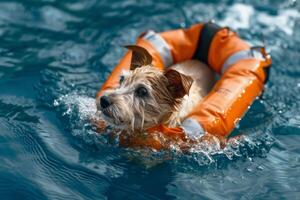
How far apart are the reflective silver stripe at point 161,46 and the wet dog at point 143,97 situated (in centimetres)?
203

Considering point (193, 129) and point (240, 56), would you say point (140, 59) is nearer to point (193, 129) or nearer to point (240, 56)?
point (193, 129)

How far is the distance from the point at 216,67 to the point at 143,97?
8.91ft

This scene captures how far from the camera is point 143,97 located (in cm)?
714

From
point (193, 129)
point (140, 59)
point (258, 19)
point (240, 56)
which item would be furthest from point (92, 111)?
point (258, 19)

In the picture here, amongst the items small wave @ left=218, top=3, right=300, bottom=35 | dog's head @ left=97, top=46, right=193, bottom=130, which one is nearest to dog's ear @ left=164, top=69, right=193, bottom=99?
dog's head @ left=97, top=46, right=193, bottom=130

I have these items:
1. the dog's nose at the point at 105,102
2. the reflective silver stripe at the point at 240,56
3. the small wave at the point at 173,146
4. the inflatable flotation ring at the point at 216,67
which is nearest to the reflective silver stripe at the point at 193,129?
the inflatable flotation ring at the point at 216,67

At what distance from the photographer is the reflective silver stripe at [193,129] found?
7.48m

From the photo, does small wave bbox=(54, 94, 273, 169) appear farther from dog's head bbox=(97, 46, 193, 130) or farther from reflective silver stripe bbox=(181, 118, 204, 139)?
dog's head bbox=(97, 46, 193, 130)

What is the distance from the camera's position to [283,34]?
37.1 feet

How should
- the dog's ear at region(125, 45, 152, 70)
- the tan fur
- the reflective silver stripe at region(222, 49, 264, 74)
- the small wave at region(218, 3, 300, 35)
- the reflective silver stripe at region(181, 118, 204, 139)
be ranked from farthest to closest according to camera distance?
the small wave at region(218, 3, 300, 35) → the reflective silver stripe at region(222, 49, 264, 74) → the reflective silver stripe at region(181, 118, 204, 139) → the dog's ear at region(125, 45, 152, 70) → the tan fur

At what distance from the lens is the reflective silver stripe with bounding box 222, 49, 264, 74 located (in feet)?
30.2

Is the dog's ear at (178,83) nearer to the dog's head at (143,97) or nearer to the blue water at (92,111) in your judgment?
the dog's head at (143,97)

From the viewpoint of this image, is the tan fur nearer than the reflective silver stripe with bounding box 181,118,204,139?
Yes

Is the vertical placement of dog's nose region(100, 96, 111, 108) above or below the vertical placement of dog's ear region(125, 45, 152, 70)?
below
